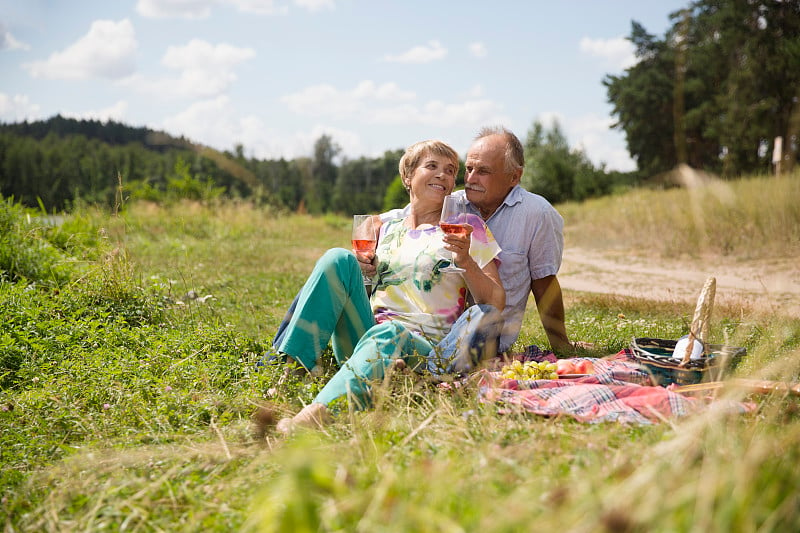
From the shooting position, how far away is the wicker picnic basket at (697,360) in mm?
Answer: 3084

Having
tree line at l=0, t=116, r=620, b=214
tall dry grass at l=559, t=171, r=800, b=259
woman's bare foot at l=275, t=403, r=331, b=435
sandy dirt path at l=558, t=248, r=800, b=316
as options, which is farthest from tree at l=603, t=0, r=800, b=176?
woman's bare foot at l=275, t=403, r=331, b=435

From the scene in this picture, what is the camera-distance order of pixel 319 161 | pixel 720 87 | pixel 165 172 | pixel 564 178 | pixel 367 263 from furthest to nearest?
pixel 564 178 < pixel 165 172 < pixel 720 87 < pixel 319 161 < pixel 367 263

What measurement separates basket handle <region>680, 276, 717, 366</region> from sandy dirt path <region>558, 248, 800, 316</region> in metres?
2.84

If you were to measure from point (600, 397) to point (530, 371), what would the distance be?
54 cm

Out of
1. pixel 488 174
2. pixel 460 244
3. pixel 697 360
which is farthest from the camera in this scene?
pixel 488 174

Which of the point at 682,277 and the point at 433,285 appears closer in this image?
the point at 433,285

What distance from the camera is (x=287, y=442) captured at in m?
2.45

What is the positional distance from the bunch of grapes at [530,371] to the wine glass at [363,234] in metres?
1.02

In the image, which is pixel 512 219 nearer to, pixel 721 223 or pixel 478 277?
pixel 478 277

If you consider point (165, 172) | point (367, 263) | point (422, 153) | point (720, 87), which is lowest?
point (367, 263)

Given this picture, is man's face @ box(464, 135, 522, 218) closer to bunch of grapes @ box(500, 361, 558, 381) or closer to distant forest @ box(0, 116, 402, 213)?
distant forest @ box(0, 116, 402, 213)

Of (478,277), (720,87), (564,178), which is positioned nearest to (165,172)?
(564,178)

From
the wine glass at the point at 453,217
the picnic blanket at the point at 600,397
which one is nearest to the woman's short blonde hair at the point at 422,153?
Result: the wine glass at the point at 453,217

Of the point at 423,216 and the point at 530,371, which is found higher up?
the point at 423,216
